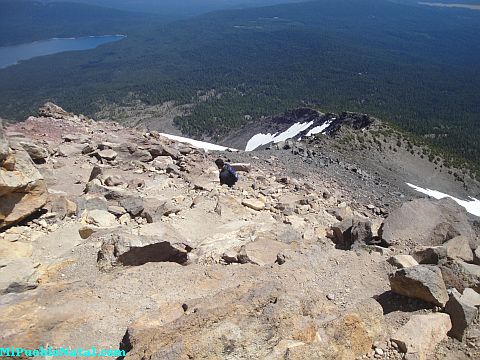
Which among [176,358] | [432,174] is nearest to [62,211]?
[176,358]

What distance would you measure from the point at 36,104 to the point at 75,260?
525 feet

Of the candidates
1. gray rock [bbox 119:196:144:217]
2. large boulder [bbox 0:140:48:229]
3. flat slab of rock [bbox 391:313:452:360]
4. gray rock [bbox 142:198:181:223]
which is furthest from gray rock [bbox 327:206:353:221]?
large boulder [bbox 0:140:48:229]

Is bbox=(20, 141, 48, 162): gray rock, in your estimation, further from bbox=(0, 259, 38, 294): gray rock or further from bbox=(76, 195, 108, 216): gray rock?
bbox=(0, 259, 38, 294): gray rock

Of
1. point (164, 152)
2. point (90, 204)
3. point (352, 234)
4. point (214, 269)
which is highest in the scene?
point (90, 204)

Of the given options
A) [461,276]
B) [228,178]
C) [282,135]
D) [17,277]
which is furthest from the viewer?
[282,135]

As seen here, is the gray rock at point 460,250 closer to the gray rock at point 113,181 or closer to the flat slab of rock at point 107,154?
the gray rock at point 113,181

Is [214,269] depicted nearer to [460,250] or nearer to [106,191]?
[460,250]

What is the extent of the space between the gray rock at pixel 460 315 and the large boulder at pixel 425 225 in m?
4.72

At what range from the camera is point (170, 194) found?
571 inches

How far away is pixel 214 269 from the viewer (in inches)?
343

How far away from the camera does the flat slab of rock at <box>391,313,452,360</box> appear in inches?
224

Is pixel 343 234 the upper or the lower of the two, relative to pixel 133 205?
lower

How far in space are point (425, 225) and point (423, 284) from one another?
5.18 metres

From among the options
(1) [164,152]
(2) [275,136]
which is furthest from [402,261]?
(2) [275,136]
